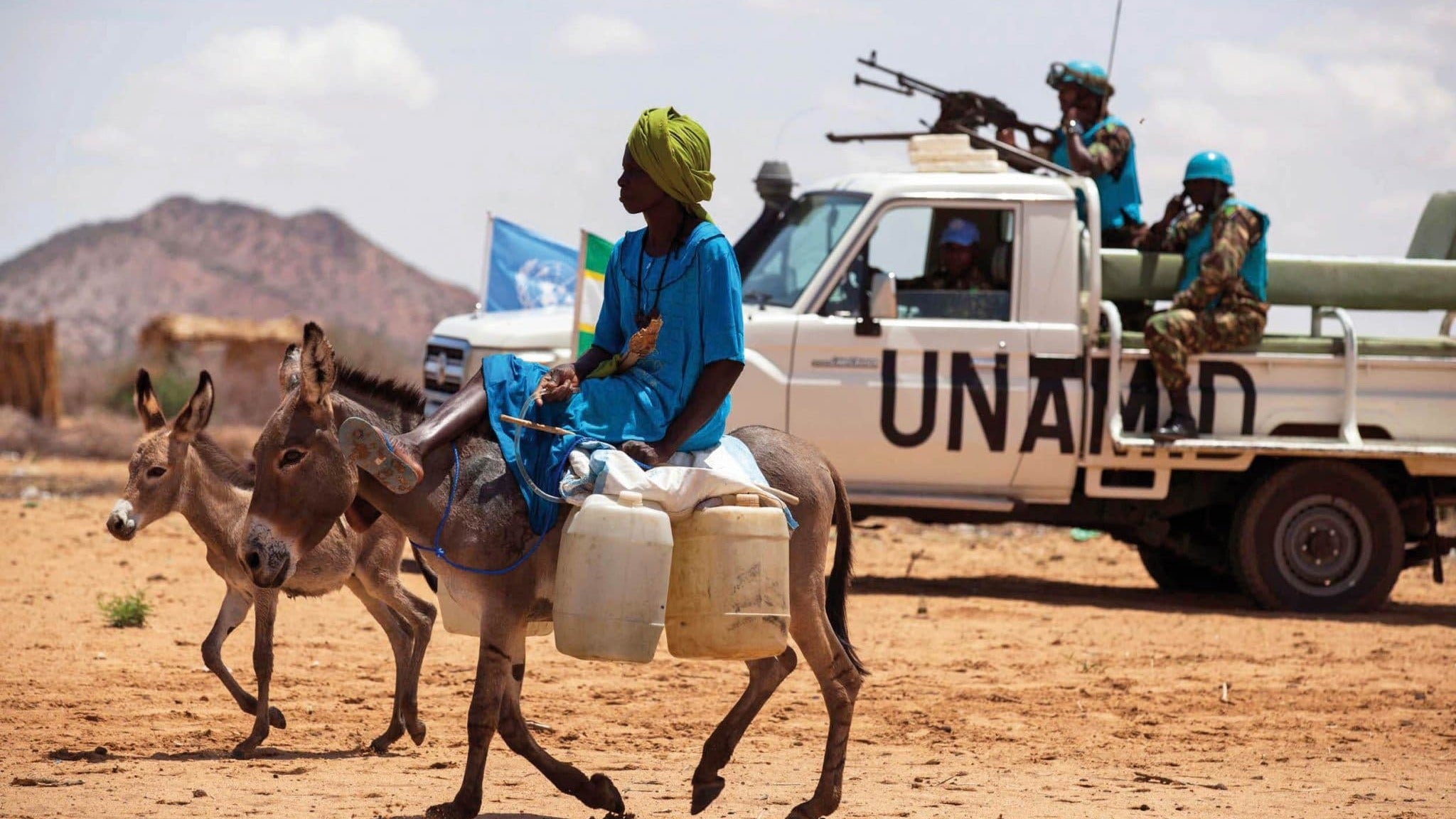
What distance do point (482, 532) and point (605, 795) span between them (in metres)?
1.00

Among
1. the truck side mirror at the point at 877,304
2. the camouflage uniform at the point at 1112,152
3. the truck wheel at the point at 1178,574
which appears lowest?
the truck wheel at the point at 1178,574

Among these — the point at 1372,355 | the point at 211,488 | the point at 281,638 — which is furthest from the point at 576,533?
the point at 1372,355

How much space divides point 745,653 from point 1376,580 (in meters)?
7.69

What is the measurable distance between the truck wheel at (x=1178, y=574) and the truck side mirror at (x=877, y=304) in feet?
11.7

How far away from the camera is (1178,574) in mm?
13039

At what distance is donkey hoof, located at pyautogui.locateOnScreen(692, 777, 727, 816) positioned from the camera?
5648 millimetres

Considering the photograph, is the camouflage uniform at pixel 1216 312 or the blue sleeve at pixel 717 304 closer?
the blue sleeve at pixel 717 304

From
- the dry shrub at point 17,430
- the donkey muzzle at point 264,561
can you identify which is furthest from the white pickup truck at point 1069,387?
the dry shrub at point 17,430

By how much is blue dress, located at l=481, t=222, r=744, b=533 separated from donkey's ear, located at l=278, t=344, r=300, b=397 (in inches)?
24.7

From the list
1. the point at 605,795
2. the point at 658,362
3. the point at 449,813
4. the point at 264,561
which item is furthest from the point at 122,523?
the point at 658,362

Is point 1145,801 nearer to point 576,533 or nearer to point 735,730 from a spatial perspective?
point 735,730

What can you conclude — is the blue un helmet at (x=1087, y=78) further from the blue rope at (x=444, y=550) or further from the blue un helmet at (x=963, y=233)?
the blue rope at (x=444, y=550)

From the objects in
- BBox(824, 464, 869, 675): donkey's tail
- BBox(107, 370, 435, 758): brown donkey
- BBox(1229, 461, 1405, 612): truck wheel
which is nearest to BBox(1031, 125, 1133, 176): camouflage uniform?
BBox(1229, 461, 1405, 612): truck wheel

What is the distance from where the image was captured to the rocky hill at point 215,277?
59062 mm
